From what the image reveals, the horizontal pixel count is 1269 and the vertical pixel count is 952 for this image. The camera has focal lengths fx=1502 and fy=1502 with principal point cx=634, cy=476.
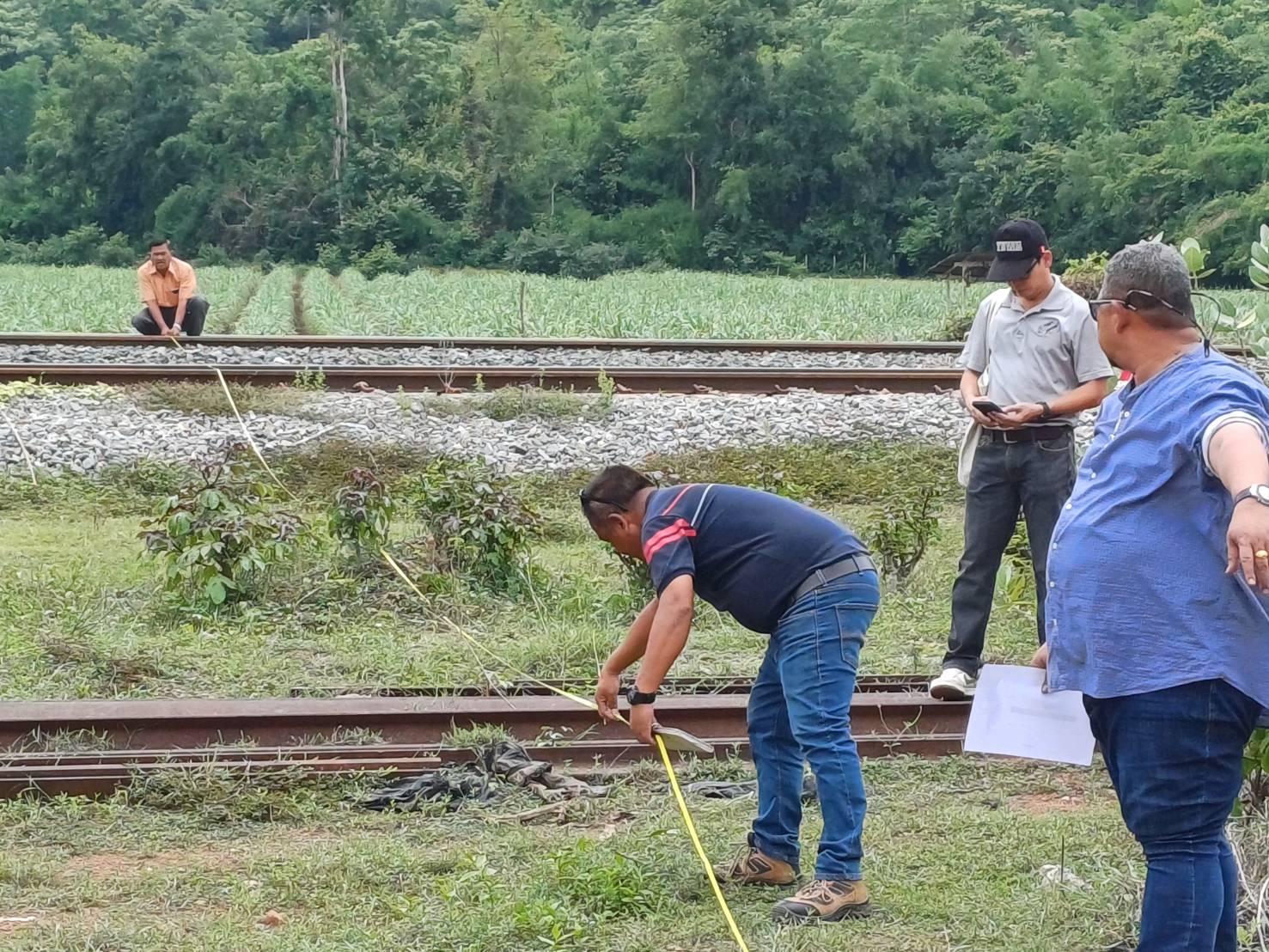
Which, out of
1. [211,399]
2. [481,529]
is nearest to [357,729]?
[481,529]

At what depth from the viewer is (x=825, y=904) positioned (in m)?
4.31

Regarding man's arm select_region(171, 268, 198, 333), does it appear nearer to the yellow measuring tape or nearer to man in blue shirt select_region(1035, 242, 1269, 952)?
the yellow measuring tape

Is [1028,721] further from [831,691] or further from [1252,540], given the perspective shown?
[1252,540]

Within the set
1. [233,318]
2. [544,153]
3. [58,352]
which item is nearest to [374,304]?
[233,318]

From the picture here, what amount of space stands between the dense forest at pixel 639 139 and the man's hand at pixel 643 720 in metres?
50.0

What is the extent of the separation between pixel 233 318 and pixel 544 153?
37.4 metres

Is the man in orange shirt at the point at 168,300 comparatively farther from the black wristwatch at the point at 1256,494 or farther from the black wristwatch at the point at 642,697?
the black wristwatch at the point at 1256,494

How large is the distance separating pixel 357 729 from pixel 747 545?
97.5 inches

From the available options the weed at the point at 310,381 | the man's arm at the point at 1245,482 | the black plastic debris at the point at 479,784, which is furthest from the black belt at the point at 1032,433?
the weed at the point at 310,381

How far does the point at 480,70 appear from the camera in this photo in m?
65.4

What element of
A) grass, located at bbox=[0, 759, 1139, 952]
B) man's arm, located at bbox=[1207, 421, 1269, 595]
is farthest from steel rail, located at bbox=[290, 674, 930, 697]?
man's arm, located at bbox=[1207, 421, 1269, 595]

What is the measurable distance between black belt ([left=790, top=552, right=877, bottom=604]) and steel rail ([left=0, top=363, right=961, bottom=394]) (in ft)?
27.4

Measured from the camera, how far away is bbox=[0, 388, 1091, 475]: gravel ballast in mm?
11062

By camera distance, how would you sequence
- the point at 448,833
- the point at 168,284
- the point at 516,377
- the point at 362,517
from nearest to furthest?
the point at 448,833, the point at 362,517, the point at 516,377, the point at 168,284
